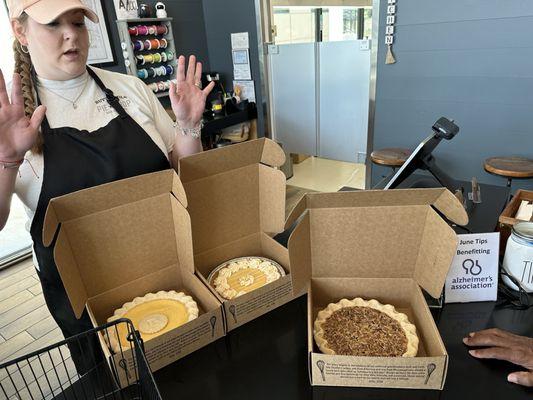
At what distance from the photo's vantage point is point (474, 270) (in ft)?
3.14

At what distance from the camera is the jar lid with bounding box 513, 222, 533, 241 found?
915 millimetres

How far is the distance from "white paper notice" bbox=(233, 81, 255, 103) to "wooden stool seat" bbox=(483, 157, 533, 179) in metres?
2.38

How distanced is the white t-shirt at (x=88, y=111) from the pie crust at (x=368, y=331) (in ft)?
2.48

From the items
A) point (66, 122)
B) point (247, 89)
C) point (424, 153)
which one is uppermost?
point (66, 122)

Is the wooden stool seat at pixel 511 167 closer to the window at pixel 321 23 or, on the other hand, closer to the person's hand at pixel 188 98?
the window at pixel 321 23

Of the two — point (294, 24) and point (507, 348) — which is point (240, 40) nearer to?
point (294, 24)

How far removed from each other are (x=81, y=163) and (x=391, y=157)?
7.39 feet

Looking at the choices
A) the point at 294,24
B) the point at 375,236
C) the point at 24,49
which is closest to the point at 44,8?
the point at 24,49

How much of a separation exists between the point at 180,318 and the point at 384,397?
0.50m

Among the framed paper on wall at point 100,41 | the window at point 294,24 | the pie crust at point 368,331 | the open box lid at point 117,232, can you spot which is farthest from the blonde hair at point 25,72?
the window at point 294,24

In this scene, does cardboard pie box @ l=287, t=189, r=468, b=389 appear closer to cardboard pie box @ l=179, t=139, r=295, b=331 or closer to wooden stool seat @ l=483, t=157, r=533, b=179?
cardboard pie box @ l=179, t=139, r=295, b=331

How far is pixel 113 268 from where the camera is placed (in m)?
0.97

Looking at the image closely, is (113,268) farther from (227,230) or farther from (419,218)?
(419,218)

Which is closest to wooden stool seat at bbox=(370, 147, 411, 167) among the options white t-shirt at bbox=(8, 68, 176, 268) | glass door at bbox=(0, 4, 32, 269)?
white t-shirt at bbox=(8, 68, 176, 268)
